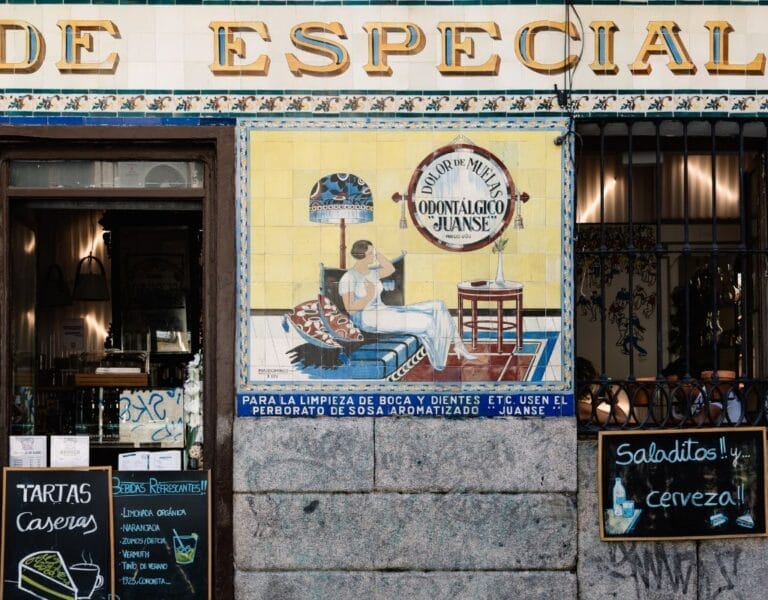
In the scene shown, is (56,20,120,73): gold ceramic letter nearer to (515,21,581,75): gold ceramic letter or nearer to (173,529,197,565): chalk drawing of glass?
(515,21,581,75): gold ceramic letter

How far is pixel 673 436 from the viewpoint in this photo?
6.32m

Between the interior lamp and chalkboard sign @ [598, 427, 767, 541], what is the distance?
214 cm

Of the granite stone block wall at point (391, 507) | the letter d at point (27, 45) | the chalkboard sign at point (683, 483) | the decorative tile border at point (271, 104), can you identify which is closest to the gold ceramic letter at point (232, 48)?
the decorative tile border at point (271, 104)

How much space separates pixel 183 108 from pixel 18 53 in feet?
3.75

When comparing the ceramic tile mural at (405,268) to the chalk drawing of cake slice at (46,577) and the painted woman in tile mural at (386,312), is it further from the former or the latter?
the chalk drawing of cake slice at (46,577)

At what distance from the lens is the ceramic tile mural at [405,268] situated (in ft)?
20.5

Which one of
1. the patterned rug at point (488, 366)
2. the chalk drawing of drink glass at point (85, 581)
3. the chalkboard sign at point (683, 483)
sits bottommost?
the chalk drawing of drink glass at point (85, 581)

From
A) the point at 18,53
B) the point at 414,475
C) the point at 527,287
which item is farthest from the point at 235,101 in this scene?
the point at 414,475

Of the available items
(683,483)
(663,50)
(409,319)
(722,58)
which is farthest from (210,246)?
(722,58)

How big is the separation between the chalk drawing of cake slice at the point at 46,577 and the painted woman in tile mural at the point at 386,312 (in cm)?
252

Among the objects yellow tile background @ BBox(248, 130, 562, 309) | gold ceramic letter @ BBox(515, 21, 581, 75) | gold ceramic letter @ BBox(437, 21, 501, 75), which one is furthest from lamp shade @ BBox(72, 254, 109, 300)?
gold ceramic letter @ BBox(515, 21, 581, 75)

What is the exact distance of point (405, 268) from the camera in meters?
6.29

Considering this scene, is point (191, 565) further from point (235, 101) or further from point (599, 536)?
point (235, 101)

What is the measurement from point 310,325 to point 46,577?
2397 mm
